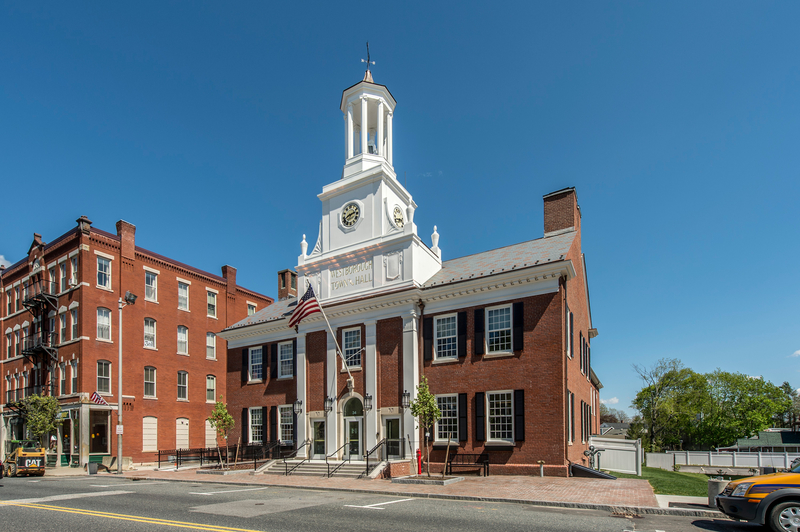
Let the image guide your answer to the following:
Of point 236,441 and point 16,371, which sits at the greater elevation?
point 16,371

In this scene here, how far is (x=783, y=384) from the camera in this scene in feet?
415

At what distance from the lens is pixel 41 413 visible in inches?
1325

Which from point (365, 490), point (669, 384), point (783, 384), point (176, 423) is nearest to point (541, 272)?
point (365, 490)

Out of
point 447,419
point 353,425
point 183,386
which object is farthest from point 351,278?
point 183,386

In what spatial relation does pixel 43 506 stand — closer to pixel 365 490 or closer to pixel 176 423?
pixel 365 490

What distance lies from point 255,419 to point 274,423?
5.54ft

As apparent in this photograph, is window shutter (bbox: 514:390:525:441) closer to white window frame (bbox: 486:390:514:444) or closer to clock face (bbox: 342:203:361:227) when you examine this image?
white window frame (bbox: 486:390:514:444)

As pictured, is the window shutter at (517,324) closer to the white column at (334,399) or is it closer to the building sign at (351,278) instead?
the building sign at (351,278)

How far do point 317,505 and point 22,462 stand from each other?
22761 mm

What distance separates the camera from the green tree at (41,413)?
110 feet

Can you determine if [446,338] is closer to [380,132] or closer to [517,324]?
[517,324]

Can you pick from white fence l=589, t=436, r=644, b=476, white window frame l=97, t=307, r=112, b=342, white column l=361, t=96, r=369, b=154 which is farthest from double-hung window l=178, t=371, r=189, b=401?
white fence l=589, t=436, r=644, b=476

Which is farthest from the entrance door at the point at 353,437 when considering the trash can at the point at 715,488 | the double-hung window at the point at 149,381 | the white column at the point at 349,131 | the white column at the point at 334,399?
the double-hung window at the point at 149,381

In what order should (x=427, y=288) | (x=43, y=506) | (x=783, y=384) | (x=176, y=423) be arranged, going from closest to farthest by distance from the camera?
(x=43, y=506)
(x=427, y=288)
(x=176, y=423)
(x=783, y=384)
